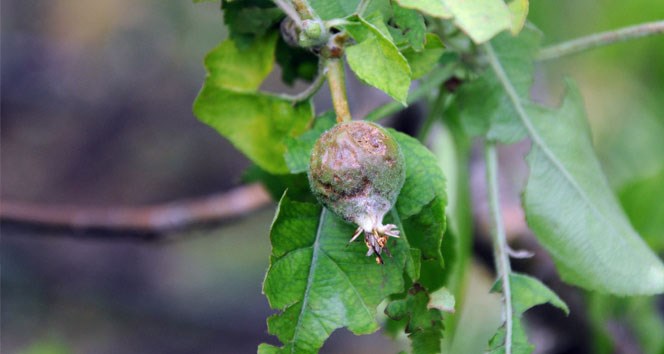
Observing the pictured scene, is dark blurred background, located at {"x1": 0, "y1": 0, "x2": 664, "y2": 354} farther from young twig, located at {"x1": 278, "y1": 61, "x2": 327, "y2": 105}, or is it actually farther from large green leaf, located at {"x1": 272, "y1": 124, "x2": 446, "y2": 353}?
large green leaf, located at {"x1": 272, "y1": 124, "x2": 446, "y2": 353}

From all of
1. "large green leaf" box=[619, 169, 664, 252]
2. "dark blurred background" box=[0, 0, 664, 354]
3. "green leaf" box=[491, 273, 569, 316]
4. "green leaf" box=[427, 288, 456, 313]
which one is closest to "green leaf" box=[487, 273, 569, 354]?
"green leaf" box=[491, 273, 569, 316]

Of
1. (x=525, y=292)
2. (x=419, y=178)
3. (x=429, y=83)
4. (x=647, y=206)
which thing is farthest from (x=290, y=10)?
(x=647, y=206)

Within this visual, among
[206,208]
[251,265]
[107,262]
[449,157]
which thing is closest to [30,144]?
[107,262]

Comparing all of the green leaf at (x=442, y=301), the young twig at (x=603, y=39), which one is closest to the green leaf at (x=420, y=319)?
the green leaf at (x=442, y=301)

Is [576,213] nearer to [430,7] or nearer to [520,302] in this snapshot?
[520,302]

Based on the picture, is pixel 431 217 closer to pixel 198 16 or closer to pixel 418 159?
pixel 418 159

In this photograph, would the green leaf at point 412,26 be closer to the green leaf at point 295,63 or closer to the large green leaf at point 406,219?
the large green leaf at point 406,219
